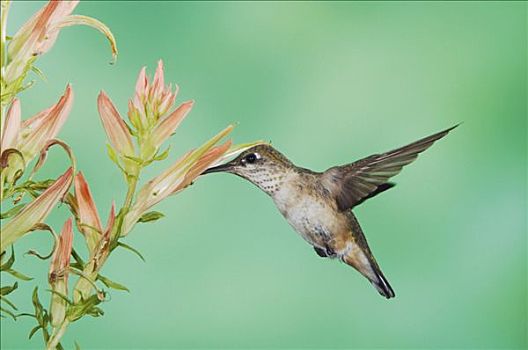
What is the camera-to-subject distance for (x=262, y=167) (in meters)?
1.29

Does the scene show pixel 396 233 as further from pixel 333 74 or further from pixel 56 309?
pixel 56 309

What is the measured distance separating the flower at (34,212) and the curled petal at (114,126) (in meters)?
0.05

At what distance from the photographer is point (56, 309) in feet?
2.39

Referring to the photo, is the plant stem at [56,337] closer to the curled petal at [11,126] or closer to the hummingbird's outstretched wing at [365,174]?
the curled petal at [11,126]

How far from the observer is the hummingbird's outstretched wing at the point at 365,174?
46.9 inches

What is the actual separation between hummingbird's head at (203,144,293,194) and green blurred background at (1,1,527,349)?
0.35 metres

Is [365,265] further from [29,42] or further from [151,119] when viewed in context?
[29,42]

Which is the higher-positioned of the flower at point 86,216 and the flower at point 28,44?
the flower at point 28,44

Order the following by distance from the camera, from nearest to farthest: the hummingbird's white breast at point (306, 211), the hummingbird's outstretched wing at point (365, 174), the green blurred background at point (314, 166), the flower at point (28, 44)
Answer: the flower at point (28, 44) < the hummingbird's outstretched wing at point (365, 174) < the hummingbird's white breast at point (306, 211) < the green blurred background at point (314, 166)

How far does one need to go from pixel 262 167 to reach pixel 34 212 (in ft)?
2.05

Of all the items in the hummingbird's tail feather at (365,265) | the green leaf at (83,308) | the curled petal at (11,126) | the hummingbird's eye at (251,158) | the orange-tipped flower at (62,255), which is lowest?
the green leaf at (83,308)

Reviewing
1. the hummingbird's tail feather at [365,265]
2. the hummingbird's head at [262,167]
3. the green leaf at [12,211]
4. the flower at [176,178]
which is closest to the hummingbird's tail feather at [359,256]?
the hummingbird's tail feather at [365,265]

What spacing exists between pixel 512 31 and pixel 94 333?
3.74 feet

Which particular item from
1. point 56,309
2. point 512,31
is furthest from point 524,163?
point 56,309
